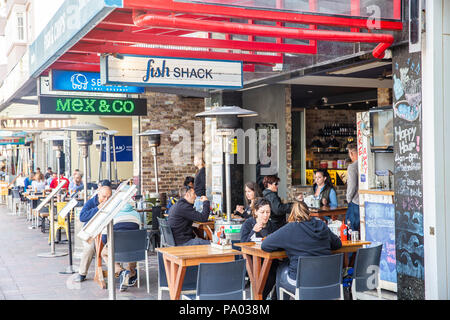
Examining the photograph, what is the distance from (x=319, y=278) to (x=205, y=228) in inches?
135

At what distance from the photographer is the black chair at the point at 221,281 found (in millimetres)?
4723

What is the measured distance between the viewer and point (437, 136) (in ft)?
17.6

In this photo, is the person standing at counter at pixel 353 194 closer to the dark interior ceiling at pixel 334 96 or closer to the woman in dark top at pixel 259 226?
the woman in dark top at pixel 259 226

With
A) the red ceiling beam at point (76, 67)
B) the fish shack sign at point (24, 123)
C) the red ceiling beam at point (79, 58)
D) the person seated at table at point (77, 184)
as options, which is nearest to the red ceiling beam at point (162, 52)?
the red ceiling beam at point (79, 58)

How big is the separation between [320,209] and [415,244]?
3.46 meters

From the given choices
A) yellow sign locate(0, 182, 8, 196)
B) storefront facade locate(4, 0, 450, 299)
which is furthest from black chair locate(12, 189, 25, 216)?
storefront facade locate(4, 0, 450, 299)

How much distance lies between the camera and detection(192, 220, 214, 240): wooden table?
817 cm

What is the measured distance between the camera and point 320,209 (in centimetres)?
922

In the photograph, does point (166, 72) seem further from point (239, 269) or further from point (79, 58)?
point (239, 269)

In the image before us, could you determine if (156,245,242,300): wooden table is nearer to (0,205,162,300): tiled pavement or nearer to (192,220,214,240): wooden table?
(0,205,162,300): tiled pavement

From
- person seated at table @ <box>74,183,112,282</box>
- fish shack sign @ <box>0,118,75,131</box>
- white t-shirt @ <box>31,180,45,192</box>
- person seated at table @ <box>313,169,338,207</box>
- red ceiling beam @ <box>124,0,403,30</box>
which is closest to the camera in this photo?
red ceiling beam @ <box>124,0,403,30</box>

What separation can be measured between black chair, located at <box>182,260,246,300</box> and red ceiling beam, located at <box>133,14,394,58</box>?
2.02m
